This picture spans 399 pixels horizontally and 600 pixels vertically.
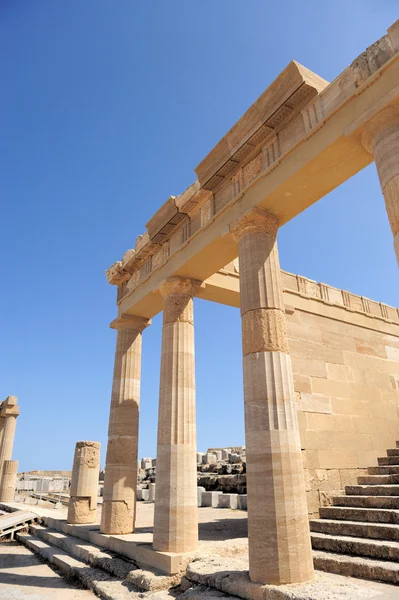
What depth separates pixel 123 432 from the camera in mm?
11461

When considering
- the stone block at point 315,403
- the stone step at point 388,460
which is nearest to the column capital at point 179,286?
the stone block at point 315,403

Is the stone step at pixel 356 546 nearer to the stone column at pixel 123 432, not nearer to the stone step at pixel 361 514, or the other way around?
the stone step at pixel 361 514

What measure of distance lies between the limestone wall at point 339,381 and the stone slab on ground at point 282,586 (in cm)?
335

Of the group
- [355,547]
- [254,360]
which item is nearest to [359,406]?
[355,547]

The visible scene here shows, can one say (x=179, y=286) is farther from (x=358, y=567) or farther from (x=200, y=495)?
(x=200, y=495)

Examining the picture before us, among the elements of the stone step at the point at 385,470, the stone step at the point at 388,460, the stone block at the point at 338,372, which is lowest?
the stone step at the point at 385,470

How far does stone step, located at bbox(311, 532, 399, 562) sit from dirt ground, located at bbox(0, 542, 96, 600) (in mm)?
4156

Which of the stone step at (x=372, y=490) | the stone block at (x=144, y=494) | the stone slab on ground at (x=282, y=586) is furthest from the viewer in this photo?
the stone block at (x=144, y=494)

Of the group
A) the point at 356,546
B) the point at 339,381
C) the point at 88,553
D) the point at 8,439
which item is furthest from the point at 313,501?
the point at 8,439

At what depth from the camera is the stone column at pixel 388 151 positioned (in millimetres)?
5309

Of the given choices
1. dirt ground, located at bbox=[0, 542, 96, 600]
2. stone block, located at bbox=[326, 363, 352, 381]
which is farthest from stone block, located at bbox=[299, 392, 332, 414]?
dirt ground, located at bbox=[0, 542, 96, 600]

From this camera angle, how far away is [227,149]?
27.5ft

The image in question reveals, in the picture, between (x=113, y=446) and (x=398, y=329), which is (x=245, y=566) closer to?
(x=113, y=446)

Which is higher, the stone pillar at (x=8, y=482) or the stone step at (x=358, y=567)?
the stone pillar at (x=8, y=482)
